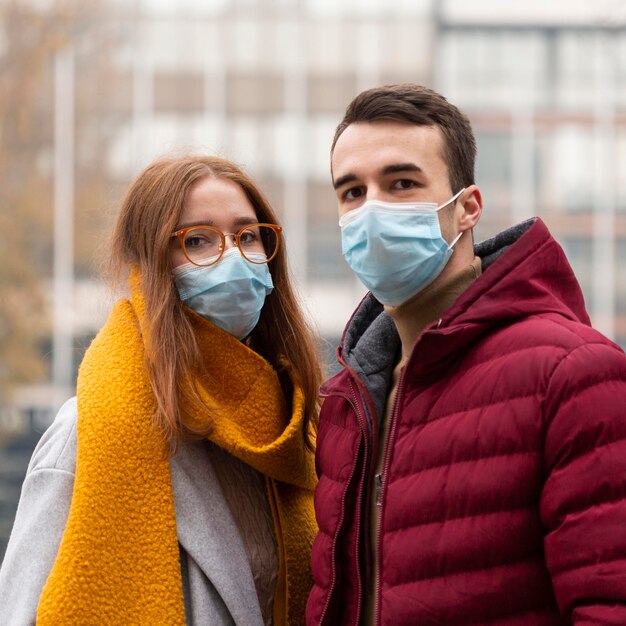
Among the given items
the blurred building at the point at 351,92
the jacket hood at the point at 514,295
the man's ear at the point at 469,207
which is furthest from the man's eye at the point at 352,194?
the blurred building at the point at 351,92

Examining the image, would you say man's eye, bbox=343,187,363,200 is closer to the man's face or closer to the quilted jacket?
the man's face

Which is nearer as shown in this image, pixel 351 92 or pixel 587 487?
pixel 587 487

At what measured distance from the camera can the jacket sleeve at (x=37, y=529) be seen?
246 cm

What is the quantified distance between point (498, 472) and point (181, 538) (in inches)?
33.7

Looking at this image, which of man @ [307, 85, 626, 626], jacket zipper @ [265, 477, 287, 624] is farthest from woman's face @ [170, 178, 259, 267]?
jacket zipper @ [265, 477, 287, 624]

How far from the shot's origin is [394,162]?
7.70 ft

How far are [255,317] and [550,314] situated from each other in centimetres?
92

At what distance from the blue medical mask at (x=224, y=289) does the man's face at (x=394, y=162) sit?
437mm

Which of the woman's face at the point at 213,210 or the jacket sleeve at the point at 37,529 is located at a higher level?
the woman's face at the point at 213,210

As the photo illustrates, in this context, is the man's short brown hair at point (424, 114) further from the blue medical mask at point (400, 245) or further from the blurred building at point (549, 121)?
the blurred building at point (549, 121)

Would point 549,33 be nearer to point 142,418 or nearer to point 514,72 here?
point 514,72

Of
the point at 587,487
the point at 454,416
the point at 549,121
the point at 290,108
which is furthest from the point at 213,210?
the point at 549,121

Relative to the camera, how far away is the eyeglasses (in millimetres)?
2738

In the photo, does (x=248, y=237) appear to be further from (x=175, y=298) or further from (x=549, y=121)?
(x=549, y=121)
